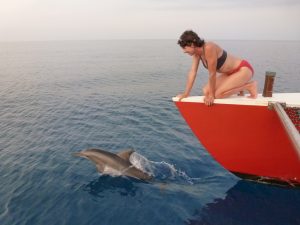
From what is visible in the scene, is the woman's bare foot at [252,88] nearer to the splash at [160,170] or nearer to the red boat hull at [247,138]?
the red boat hull at [247,138]

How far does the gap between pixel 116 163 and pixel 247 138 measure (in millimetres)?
4774

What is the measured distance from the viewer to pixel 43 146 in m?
14.6

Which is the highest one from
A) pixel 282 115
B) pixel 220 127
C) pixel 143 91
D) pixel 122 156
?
pixel 282 115

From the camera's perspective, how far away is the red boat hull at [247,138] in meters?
8.49

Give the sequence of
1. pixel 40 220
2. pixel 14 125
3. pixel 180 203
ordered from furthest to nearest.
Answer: pixel 14 125 < pixel 180 203 < pixel 40 220

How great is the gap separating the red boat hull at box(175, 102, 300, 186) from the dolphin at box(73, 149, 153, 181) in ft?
9.53

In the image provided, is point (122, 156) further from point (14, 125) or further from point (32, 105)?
point (32, 105)

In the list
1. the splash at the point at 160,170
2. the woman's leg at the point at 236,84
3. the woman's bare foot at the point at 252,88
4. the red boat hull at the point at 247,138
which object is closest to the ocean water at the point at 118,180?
the splash at the point at 160,170

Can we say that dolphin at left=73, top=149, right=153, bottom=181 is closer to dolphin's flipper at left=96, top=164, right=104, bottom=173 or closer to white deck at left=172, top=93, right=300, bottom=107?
dolphin's flipper at left=96, top=164, right=104, bottom=173

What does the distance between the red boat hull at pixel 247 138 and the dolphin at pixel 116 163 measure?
2.90m

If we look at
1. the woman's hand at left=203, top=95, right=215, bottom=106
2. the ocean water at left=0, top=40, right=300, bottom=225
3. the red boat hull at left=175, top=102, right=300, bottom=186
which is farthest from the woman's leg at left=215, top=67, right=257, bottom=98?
the ocean water at left=0, top=40, right=300, bottom=225

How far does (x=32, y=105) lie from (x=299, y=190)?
20.6 metres

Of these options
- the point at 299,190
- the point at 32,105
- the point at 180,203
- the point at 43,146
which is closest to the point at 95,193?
the point at 180,203

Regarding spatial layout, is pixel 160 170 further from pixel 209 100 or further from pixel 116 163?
pixel 209 100
